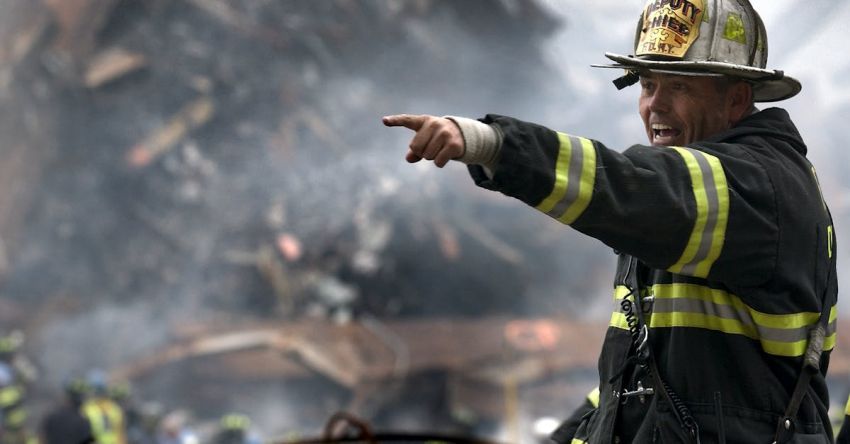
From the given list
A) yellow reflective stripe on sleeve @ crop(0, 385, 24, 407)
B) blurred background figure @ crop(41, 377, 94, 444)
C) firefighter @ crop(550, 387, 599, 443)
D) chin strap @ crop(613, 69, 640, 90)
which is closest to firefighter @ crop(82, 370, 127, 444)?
blurred background figure @ crop(41, 377, 94, 444)

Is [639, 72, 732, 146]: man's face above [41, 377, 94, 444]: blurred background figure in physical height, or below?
above

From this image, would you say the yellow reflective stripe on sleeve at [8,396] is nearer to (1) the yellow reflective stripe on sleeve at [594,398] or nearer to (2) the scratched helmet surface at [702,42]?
(1) the yellow reflective stripe on sleeve at [594,398]

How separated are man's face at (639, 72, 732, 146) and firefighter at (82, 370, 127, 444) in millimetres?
5442

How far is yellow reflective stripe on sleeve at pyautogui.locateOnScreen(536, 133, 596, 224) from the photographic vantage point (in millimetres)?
1433

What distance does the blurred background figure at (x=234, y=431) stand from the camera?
976 cm

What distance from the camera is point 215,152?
11062 mm

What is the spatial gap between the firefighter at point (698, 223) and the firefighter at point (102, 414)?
5428mm

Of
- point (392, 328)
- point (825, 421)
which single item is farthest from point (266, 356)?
point (825, 421)

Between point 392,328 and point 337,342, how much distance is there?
0.66 m

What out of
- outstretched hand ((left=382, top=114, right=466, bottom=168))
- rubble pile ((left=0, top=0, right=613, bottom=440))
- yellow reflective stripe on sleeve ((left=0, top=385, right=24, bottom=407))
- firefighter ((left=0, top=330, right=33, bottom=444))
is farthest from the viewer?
rubble pile ((left=0, top=0, right=613, bottom=440))

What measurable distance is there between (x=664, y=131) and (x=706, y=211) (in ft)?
1.39

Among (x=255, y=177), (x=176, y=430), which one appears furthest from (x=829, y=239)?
(x=255, y=177)

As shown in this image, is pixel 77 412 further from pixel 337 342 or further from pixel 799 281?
pixel 799 281

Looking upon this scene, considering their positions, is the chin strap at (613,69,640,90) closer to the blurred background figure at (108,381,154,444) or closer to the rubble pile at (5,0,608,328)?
the blurred background figure at (108,381,154,444)
